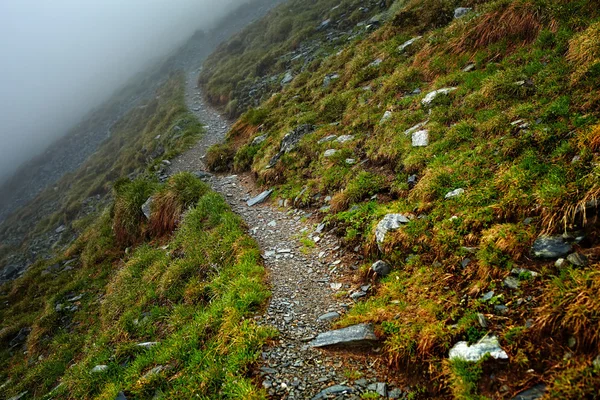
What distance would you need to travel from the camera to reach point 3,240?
140 feet

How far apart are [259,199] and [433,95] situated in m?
→ 7.73

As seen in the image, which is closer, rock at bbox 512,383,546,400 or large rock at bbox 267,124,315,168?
rock at bbox 512,383,546,400

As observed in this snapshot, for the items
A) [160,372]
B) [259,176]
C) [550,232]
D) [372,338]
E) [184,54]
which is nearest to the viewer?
[550,232]

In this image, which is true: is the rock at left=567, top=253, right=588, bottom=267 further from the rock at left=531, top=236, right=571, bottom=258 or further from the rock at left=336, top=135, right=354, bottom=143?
the rock at left=336, top=135, right=354, bottom=143

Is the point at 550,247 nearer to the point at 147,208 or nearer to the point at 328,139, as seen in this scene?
the point at 328,139

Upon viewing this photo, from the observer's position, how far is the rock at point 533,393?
3791 mm

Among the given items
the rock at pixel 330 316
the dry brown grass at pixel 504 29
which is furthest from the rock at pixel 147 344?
the dry brown grass at pixel 504 29

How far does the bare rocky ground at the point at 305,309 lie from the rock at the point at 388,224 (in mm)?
941

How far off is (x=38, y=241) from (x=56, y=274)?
17954 millimetres

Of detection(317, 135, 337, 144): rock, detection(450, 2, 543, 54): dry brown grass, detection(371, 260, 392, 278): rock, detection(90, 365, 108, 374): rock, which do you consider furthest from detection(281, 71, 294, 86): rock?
detection(90, 365, 108, 374): rock

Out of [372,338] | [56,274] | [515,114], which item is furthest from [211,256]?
[56,274]

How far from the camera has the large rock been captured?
49.2 ft

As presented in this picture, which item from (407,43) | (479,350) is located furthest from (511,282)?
(407,43)

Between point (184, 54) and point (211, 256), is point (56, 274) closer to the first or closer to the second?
point (211, 256)
